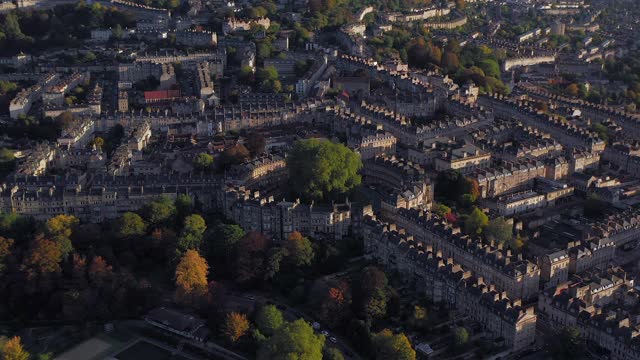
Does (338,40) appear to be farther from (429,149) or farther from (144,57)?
(429,149)

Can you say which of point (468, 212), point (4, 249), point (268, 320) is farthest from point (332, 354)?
point (4, 249)

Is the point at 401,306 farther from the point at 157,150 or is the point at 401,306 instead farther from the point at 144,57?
the point at 144,57

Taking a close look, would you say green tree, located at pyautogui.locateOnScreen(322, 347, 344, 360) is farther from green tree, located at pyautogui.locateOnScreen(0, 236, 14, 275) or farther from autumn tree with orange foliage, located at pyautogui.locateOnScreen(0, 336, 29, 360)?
green tree, located at pyautogui.locateOnScreen(0, 236, 14, 275)

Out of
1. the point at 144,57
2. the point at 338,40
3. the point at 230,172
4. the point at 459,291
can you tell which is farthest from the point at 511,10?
the point at 459,291

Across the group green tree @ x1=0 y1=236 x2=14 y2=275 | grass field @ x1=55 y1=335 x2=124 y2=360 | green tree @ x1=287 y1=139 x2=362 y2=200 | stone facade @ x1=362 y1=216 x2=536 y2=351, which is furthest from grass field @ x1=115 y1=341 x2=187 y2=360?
green tree @ x1=287 y1=139 x2=362 y2=200

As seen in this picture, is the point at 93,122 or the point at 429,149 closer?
the point at 429,149

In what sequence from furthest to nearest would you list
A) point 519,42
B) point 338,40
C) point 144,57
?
point 519,42 < point 338,40 < point 144,57

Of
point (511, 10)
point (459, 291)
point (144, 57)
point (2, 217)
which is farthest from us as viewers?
point (511, 10)
